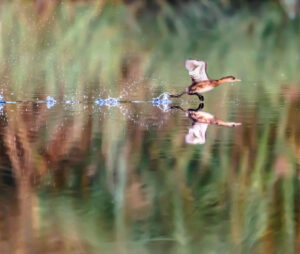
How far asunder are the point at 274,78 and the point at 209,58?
216 cm

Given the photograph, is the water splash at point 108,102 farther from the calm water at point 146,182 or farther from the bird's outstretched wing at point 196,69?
the bird's outstretched wing at point 196,69

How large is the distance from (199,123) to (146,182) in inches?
82.6

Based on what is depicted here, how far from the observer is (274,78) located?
9891 mm

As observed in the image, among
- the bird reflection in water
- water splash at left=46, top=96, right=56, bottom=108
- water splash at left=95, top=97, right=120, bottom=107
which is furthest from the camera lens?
water splash at left=95, top=97, right=120, bottom=107

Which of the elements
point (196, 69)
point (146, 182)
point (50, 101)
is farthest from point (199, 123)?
point (146, 182)

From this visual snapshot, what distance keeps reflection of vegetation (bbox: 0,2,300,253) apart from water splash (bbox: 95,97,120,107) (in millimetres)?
526

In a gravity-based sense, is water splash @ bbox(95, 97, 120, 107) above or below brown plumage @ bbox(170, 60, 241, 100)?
below

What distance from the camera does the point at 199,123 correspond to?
6582mm

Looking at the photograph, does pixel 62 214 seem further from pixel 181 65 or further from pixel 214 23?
pixel 214 23

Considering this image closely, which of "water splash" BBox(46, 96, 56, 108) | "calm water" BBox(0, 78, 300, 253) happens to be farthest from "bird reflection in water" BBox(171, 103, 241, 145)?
"water splash" BBox(46, 96, 56, 108)

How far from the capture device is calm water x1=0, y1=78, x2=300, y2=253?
141 inches

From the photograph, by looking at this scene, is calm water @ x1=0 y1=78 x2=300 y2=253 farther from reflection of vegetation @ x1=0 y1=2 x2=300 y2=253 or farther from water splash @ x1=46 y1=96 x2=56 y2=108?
water splash @ x1=46 y1=96 x2=56 y2=108

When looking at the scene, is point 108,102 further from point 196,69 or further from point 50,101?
point 196,69

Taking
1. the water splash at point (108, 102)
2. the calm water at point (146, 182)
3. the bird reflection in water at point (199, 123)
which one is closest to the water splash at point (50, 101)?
the calm water at point (146, 182)
